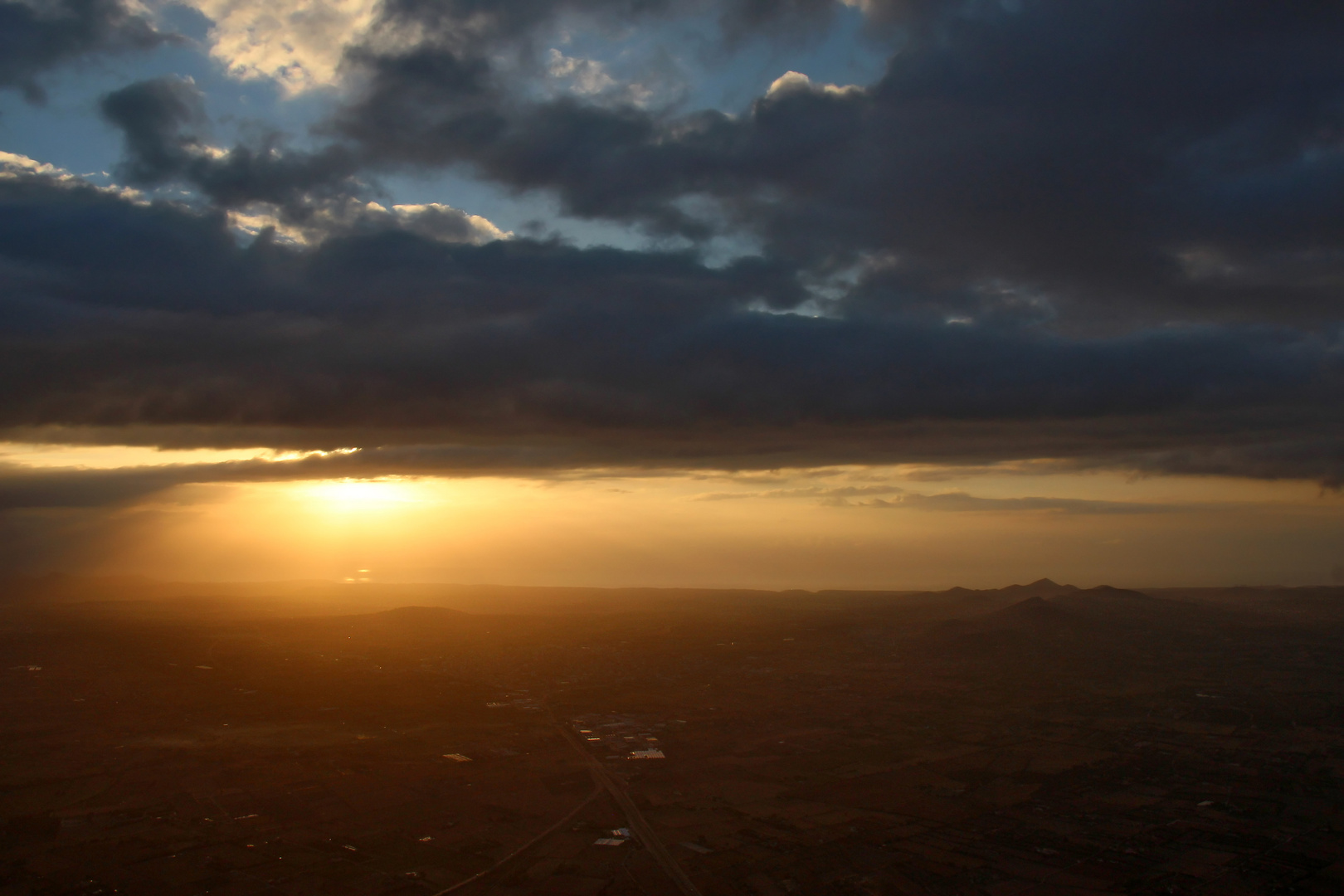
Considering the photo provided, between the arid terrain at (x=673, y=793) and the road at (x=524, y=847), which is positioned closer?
the road at (x=524, y=847)

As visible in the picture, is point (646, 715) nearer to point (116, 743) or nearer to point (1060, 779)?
point (1060, 779)

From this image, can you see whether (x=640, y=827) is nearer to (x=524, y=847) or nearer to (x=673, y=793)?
(x=524, y=847)

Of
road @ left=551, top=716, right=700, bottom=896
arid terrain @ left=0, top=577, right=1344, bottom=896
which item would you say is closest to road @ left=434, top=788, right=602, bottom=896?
arid terrain @ left=0, top=577, right=1344, bottom=896

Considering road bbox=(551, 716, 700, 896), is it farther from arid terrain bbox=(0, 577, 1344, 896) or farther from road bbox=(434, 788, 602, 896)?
road bbox=(434, 788, 602, 896)

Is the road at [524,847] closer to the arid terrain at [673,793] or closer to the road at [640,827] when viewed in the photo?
the arid terrain at [673,793]

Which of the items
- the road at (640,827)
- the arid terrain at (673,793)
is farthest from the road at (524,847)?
the road at (640,827)

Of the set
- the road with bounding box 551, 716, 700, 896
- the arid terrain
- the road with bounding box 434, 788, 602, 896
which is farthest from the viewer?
the arid terrain

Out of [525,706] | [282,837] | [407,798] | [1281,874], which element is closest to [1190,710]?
[1281,874]

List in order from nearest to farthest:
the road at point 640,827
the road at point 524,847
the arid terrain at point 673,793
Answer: the road at point 640,827 → the road at point 524,847 → the arid terrain at point 673,793
